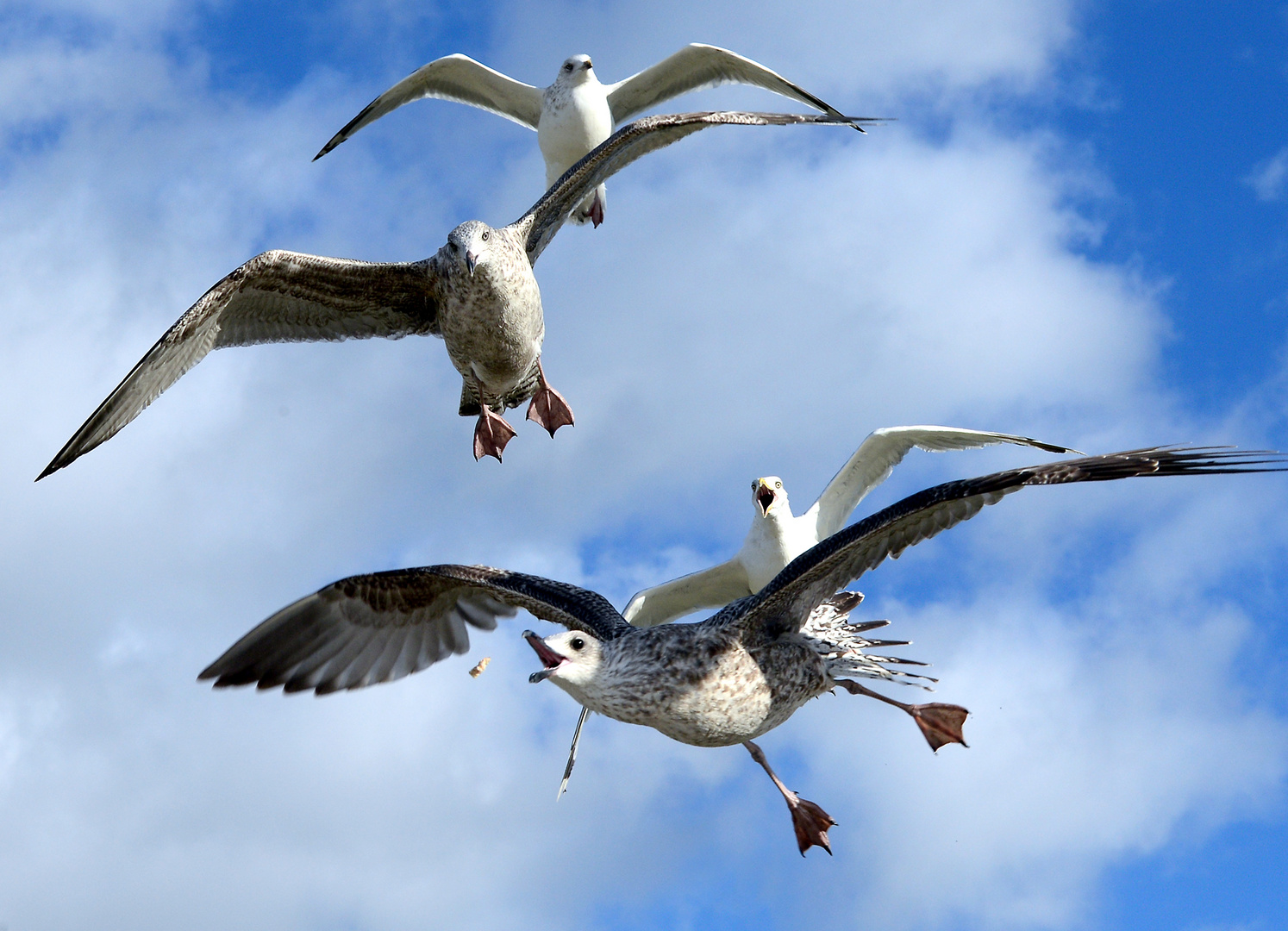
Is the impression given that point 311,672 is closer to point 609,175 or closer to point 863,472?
point 609,175

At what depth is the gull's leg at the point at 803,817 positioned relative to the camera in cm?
957

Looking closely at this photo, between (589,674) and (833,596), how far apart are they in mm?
2087

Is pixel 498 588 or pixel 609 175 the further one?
pixel 609 175

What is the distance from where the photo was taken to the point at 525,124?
17.0 meters

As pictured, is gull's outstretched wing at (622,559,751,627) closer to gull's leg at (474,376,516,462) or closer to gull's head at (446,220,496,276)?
gull's leg at (474,376,516,462)

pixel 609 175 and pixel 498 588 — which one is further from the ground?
pixel 609 175

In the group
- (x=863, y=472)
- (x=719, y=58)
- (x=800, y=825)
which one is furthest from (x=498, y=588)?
(x=719, y=58)

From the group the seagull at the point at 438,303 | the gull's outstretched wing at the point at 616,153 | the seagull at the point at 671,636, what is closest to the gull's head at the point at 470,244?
the seagull at the point at 438,303

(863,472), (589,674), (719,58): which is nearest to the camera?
(589,674)

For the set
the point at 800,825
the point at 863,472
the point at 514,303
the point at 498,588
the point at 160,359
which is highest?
the point at 863,472

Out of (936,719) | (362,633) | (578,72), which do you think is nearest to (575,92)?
(578,72)

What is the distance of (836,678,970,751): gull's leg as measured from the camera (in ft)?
31.1

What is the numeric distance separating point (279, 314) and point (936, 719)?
6082mm

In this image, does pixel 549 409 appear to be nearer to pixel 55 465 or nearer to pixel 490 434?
pixel 490 434
